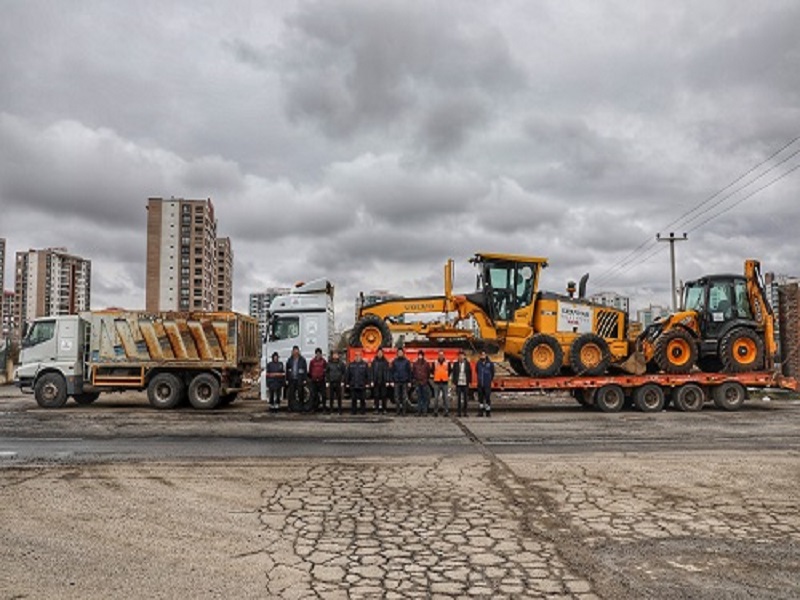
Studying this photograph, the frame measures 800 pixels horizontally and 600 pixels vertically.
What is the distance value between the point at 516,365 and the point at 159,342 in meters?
10.5

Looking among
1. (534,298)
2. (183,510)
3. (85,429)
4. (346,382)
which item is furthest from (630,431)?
(85,429)

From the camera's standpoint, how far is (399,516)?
6426 millimetres

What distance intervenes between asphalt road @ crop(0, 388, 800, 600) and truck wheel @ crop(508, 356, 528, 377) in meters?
6.20

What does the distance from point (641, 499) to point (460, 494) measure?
2.00 meters

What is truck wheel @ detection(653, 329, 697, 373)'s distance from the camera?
17969 millimetres

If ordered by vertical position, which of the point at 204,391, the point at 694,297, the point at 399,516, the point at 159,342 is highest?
the point at 694,297

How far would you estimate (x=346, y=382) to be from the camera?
56.0 ft

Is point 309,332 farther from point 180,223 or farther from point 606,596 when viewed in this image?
point 180,223

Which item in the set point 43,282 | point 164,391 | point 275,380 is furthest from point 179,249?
point 275,380

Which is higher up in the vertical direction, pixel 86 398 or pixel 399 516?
pixel 86 398

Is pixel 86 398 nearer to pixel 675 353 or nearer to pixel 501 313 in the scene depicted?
pixel 501 313

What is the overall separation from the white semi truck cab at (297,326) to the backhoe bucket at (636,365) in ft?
28.1

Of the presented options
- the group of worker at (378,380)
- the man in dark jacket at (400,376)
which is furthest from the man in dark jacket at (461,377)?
the man in dark jacket at (400,376)

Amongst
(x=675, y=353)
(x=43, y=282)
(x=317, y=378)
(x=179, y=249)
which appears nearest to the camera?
(x=317, y=378)
